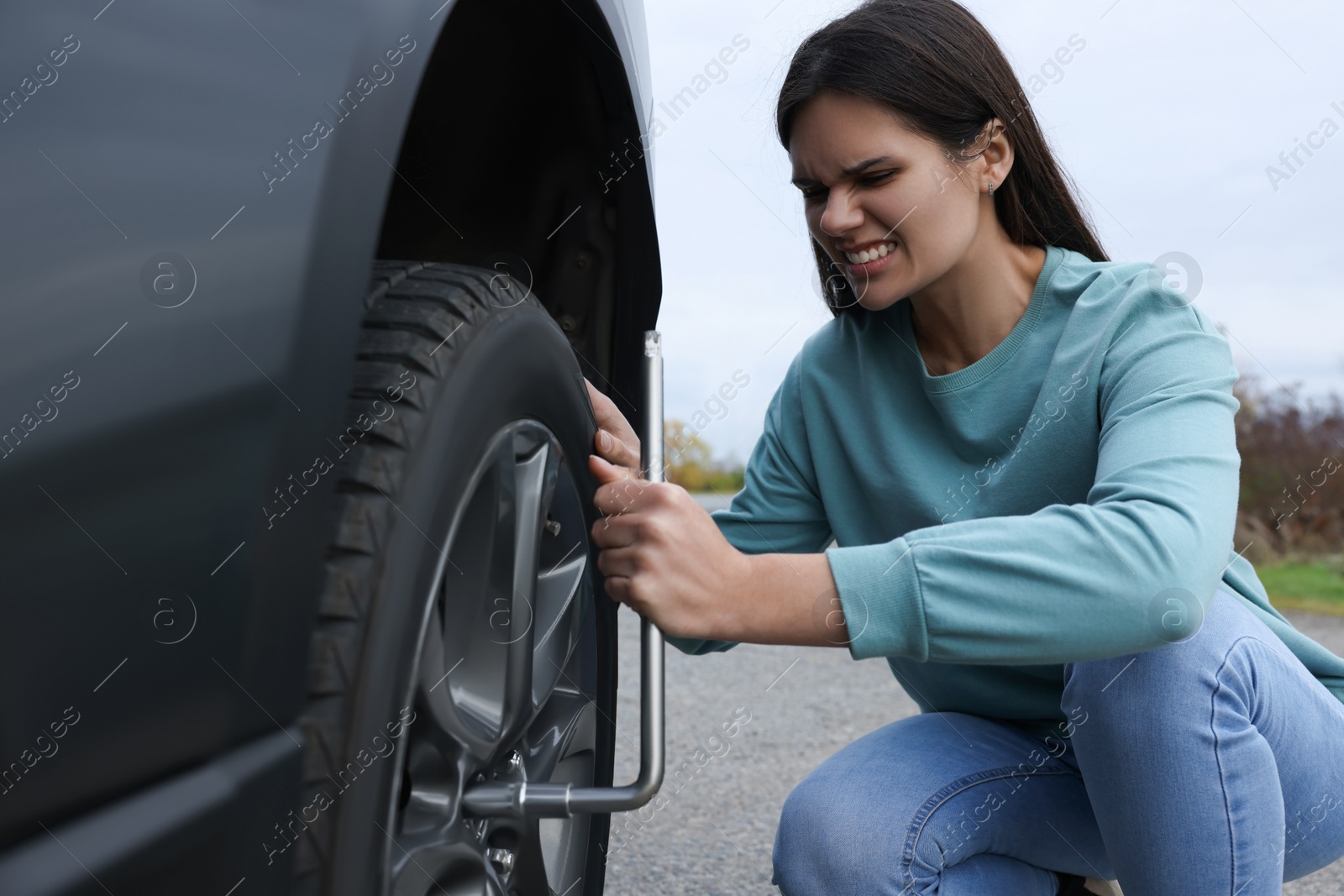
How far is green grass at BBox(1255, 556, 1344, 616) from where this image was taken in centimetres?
600

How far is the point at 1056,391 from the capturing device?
142cm

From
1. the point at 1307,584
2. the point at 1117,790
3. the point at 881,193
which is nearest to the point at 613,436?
the point at 881,193

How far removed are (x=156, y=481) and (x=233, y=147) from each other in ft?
0.73

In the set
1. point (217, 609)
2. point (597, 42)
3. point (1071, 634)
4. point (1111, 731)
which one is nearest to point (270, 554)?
point (217, 609)

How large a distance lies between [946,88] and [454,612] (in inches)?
34.2

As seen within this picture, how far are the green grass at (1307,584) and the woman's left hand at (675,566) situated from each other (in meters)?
5.61

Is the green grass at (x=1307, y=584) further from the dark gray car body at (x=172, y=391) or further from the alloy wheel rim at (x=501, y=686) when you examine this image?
the dark gray car body at (x=172, y=391)

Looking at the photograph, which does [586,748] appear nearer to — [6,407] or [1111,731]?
[1111,731]

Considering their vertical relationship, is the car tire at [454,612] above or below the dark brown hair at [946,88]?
below

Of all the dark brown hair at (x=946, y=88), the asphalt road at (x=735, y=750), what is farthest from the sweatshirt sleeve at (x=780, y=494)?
the asphalt road at (x=735, y=750)

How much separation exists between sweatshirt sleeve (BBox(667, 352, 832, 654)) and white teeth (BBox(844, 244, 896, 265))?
32 cm

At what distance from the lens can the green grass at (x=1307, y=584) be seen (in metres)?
6.00

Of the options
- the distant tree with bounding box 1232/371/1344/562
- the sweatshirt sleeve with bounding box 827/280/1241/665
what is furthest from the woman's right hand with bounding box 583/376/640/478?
the distant tree with bounding box 1232/371/1344/562

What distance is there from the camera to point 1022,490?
57.6 inches
